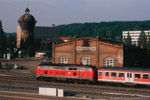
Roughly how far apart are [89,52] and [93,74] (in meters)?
15.8

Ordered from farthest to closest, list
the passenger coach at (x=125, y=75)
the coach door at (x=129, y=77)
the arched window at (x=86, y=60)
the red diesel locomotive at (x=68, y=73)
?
the arched window at (x=86, y=60)
the red diesel locomotive at (x=68, y=73)
the coach door at (x=129, y=77)
the passenger coach at (x=125, y=75)

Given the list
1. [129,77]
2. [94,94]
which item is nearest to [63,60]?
[129,77]

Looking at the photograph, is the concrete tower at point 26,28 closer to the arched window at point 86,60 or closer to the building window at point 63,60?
the building window at point 63,60

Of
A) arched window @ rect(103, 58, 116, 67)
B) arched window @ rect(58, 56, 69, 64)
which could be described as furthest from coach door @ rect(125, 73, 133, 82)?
arched window @ rect(58, 56, 69, 64)

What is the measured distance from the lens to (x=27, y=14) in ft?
416

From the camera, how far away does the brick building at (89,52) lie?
180 ft

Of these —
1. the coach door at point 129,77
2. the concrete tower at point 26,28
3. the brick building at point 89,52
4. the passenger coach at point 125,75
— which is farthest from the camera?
the concrete tower at point 26,28

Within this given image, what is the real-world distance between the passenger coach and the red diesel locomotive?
1700 millimetres

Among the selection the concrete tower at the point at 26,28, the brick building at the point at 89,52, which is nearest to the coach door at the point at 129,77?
the brick building at the point at 89,52

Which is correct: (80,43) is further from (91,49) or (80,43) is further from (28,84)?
(28,84)

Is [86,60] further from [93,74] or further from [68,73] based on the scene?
[93,74]

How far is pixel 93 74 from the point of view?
1662 inches

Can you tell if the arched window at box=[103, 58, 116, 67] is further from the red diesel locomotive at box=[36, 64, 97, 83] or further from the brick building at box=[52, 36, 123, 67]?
the red diesel locomotive at box=[36, 64, 97, 83]

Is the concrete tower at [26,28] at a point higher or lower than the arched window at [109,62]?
higher
